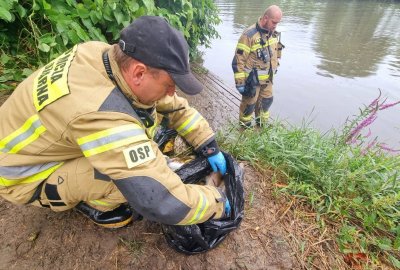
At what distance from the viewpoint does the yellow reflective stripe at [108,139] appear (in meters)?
1.24

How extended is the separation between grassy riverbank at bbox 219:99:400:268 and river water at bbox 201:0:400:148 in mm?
707

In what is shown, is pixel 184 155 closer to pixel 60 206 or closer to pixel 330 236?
pixel 60 206

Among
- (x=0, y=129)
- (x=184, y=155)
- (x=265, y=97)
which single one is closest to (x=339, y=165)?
(x=184, y=155)

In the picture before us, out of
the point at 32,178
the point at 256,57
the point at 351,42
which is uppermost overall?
the point at 32,178

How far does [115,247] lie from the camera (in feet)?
6.18

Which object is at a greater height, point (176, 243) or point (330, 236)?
point (176, 243)

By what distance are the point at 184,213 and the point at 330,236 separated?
1208 mm

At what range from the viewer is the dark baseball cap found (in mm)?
1336

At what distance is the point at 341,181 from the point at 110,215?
1.75m

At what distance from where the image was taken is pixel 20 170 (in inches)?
61.3

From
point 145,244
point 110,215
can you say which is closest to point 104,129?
point 110,215

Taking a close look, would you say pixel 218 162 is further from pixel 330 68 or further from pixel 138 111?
pixel 330 68

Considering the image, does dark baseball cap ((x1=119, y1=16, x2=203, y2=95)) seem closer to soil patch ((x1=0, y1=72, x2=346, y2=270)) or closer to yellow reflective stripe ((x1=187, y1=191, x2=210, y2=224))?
yellow reflective stripe ((x1=187, y1=191, x2=210, y2=224))

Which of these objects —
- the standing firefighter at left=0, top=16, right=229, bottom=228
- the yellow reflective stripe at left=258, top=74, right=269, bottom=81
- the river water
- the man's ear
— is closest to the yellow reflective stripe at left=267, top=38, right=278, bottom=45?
the yellow reflective stripe at left=258, top=74, right=269, bottom=81
